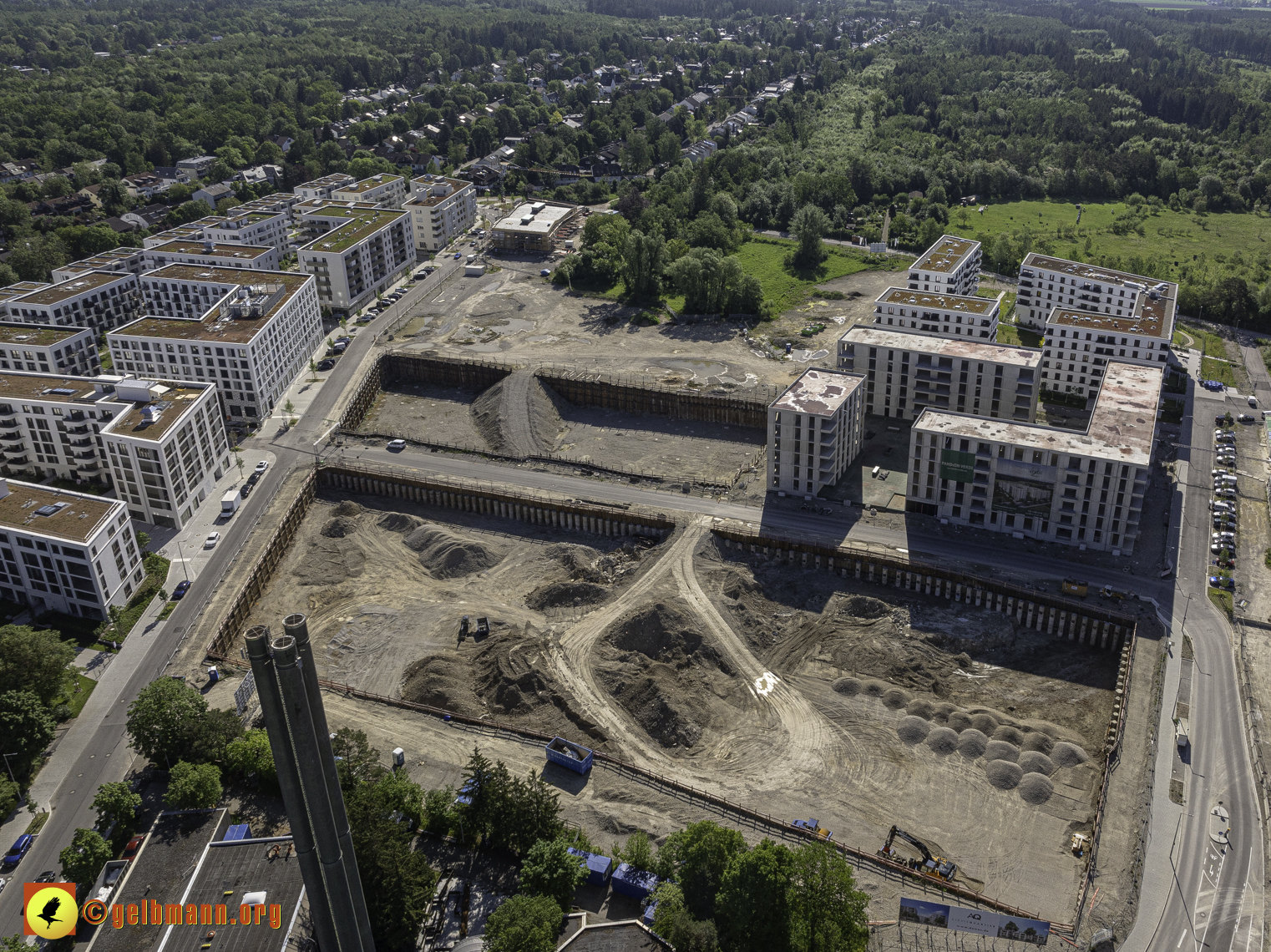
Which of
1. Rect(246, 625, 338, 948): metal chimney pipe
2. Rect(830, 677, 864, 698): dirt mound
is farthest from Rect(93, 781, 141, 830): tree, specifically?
Rect(830, 677, 864, 698): dirt mound

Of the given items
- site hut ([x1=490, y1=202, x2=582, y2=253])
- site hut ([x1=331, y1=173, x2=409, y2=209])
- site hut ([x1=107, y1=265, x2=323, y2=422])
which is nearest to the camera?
site hut ([x1=107, y1=265, x2=323, y2=422])

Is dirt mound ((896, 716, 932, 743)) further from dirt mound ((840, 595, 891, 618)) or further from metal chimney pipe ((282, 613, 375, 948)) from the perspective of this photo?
metal chimney pipe ((282, 613, 375, 948))

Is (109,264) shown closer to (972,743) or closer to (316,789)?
(316,789)

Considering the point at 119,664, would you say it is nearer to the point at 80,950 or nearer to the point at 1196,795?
the point at 80,950

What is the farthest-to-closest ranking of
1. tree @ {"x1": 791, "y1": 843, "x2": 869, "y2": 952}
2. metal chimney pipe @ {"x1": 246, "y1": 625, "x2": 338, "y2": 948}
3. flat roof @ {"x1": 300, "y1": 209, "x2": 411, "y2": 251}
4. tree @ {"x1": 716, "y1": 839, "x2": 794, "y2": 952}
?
flat roof @ {"x1": 300, "y1": 209, "x2": 411, "y2": 251} < tree @ {"x1": 716, "y1": 839, "x2": 794, "y2": 952} < tree @ {"x1": 791, "y1": 843, "x2": 869, "y2": 952} < metal chimney pipe @ {"x1": 246, "y1": 625, "x2": 338, "y2": 948}

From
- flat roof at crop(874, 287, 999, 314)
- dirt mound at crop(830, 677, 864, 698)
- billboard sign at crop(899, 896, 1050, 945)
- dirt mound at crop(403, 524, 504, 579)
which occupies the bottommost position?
dirt mound at crop(830, 677, 864, 698)

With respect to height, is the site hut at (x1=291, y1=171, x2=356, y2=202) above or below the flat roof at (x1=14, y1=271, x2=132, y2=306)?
above

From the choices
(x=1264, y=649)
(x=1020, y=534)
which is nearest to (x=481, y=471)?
(x=1020, y=534)

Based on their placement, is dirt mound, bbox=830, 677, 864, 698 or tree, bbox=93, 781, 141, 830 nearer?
tree, bbox=93, 781, 141, 830
